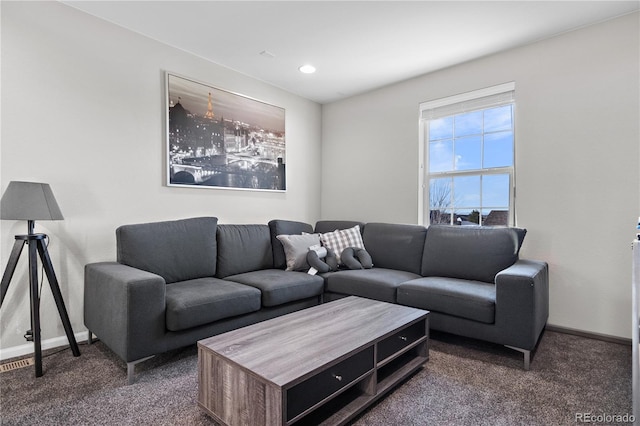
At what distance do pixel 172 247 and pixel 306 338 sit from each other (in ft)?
5.18

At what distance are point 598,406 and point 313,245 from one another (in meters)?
2.34

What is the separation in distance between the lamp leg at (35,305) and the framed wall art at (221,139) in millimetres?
1131

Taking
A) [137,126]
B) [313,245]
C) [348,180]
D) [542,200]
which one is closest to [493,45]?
[542,200]

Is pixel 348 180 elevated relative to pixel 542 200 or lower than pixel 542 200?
elevated

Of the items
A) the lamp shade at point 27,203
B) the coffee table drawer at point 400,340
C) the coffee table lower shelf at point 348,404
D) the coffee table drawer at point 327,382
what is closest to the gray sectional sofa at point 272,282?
the coffee table drawer at point 400,340

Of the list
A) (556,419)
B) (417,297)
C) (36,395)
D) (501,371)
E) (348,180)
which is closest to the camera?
(556,419)

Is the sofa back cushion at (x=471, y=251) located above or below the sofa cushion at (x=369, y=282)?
above

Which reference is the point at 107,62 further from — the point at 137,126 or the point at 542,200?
the point at 542,200

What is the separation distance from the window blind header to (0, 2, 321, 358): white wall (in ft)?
7.76

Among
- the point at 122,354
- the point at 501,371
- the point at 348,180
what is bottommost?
the point at 501,371

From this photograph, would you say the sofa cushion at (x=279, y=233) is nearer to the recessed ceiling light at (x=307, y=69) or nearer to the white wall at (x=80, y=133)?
the white wall at (x=80, y=133)

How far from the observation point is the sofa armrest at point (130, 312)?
1.88 m

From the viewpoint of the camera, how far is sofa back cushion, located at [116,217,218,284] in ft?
8.09

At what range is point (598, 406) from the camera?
5.45 feet
